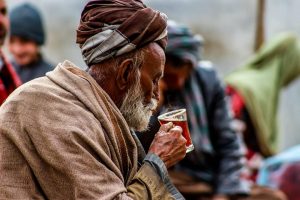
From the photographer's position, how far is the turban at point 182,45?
8.08 meters

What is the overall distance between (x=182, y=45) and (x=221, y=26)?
6.59 m

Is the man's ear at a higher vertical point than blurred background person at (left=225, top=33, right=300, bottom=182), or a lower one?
higher

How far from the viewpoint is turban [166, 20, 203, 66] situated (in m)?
8.08

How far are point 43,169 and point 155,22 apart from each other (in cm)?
78

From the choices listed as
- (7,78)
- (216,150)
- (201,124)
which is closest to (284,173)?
(216,150)

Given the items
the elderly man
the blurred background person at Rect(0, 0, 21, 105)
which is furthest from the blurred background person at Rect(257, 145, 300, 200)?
the elderly man

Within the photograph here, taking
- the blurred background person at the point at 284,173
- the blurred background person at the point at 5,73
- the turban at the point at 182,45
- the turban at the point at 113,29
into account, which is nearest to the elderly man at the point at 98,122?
the turban at the point at 113,29

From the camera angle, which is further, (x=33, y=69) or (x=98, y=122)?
(x=33, y=69)

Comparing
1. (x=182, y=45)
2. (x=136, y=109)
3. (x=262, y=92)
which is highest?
(x=136, y=109)

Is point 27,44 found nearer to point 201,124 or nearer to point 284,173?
point 201,124

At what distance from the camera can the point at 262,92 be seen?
1105cm

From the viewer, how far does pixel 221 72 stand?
14.4m

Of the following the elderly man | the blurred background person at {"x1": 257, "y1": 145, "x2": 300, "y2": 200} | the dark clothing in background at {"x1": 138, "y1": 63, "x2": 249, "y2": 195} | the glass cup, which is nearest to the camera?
the elderly man

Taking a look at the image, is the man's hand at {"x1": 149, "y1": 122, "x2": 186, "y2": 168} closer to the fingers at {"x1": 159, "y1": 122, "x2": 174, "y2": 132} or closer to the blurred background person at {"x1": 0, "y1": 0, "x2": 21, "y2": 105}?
the fingers at {"x1": 159, "y1": 122, "x2": 174, "y2": 132}
